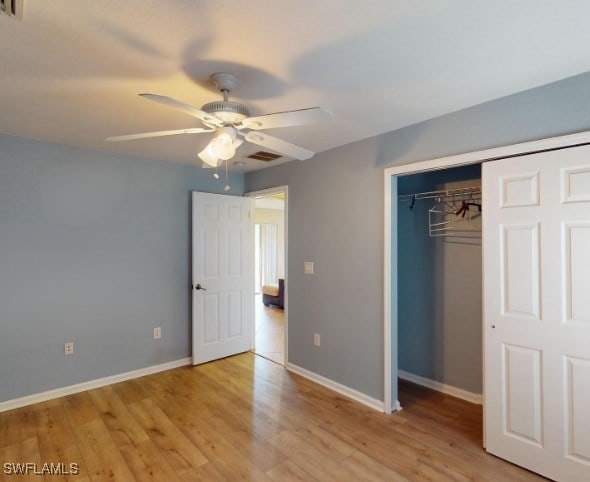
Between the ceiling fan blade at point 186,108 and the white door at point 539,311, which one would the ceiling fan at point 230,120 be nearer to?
the ceiling fan blade at point 186,108

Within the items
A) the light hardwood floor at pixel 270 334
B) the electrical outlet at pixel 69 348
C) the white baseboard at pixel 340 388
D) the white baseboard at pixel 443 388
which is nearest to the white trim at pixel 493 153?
the white baseboard at pixel 340 388

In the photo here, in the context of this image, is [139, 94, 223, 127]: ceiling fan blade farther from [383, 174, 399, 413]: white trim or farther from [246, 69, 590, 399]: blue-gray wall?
[383, 174, 399, 413]: white trim

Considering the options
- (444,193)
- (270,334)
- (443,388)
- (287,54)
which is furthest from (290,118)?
(270,334)

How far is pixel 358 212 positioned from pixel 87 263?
104 inches

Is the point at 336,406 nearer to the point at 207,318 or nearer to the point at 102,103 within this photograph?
the point at 207,318

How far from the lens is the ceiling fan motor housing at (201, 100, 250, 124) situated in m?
1.71

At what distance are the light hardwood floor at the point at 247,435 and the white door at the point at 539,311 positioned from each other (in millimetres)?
261

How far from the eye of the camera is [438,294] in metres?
3.23

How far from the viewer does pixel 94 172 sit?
128 inches

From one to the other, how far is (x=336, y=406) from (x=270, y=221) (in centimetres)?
635

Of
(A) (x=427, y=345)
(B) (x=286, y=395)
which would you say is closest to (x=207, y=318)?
(B) (x=286, y=395)

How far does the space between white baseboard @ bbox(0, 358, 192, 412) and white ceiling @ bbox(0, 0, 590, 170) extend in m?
2.34

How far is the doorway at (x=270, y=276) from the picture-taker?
13.3 feet

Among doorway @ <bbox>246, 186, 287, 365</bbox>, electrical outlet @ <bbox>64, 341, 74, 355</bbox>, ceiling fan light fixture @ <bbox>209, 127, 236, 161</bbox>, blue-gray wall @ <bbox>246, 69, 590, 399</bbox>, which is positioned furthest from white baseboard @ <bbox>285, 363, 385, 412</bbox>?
ceiling fan light fixture @ <bbox>209, 127, 236, 161</bbox>
